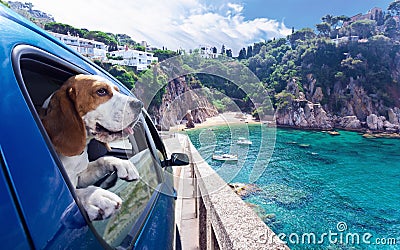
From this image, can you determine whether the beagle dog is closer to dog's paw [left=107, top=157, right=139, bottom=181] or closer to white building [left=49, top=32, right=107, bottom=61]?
dog's paw [left=107, top=157, right=139, bottom=181]

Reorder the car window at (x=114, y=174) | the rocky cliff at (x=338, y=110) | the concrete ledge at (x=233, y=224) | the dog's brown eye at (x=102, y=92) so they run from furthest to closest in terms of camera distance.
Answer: the rocky cliff at (x=338, y=110) < the concrete ledge at (x=233, y=224) < the dog's brown eye at (x=102, y=92) < the car window at (x=114, y=174)

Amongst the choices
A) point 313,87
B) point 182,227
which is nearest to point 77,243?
point 182,227

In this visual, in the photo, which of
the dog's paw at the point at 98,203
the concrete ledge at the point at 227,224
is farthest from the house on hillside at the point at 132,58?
the dog's paw at the point at 98,203

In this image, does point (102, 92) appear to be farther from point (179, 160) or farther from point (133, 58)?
point (133, 58)

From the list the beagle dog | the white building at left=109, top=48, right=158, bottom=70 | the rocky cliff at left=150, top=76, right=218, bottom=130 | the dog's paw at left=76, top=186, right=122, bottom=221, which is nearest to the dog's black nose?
the beagle dog

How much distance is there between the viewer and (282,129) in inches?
1583

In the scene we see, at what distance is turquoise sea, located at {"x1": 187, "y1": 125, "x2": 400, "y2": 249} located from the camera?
55.3 ft

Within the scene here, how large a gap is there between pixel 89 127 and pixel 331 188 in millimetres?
25563

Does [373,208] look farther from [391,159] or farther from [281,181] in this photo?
[391,159]

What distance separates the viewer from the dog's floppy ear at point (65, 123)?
668mm

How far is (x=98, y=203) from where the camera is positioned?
0.67 meters

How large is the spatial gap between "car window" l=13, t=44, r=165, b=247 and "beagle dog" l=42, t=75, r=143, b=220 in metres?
0.04

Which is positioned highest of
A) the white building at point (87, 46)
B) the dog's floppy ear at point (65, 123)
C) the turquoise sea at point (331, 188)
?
the white building at point (87, 46)

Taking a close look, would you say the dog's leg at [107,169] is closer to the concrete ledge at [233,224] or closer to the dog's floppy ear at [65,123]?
the dog's floppy ear at [65,123]
